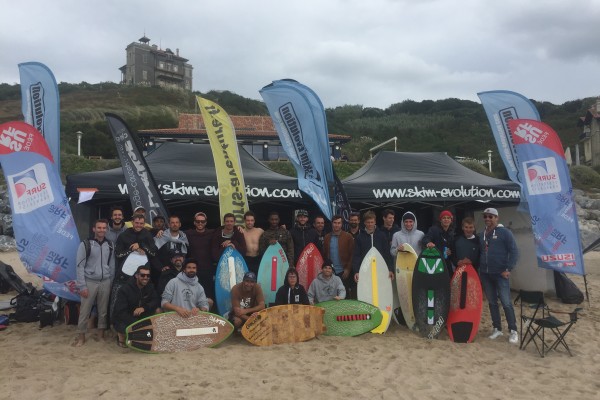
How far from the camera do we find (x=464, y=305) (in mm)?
4715

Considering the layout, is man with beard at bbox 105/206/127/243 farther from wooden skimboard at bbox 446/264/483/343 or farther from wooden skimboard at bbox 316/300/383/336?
wooden skimboard at bbox 446/264/483/343

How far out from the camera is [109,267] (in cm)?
442

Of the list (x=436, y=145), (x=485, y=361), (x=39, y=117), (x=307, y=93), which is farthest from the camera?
(x=436, y=145)

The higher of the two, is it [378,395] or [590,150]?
[590,150]

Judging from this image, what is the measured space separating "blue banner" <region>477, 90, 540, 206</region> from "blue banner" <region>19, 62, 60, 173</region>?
5768 millimetres

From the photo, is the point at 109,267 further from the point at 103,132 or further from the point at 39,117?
the point at 103,132

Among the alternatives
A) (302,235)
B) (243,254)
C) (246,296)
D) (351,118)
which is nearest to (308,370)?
(246,296)

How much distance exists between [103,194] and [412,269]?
4.05m

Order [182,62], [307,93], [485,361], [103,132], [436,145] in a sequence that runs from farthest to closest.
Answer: [182,62] → [436,145] → [103,132] → [307,93] → [485,361]

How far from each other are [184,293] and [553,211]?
166 inches

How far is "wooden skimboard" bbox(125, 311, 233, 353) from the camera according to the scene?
405 cm

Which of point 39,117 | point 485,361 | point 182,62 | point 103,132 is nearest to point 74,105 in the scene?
point 103,132

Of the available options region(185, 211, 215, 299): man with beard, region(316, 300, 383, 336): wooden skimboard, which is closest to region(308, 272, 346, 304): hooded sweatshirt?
region(316, 300, 383, 336): wooden skimboard

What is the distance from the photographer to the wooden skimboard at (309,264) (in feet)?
17.3
